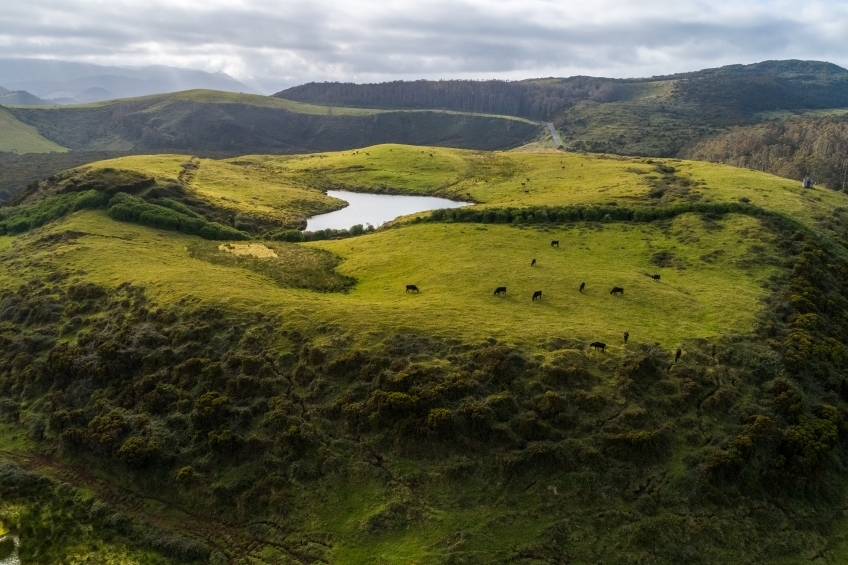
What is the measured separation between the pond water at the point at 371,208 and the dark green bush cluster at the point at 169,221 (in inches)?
661

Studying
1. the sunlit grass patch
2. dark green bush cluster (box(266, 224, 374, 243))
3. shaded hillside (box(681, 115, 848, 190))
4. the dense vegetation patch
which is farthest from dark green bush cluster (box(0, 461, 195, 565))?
shaded hillside (box(681, 115, 848, 190))

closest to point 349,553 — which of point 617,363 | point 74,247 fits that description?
point 617,363

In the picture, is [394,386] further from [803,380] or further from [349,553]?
A: [803,380]

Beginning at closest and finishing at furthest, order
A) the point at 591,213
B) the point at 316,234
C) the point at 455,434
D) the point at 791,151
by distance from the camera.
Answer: the point at 455,434 → the point at 591,213 → the point at 316,234 → the point at 791,151

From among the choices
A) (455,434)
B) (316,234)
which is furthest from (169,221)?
(455,434)

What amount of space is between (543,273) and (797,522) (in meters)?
29.9

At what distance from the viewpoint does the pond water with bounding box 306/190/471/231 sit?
92.7 metres

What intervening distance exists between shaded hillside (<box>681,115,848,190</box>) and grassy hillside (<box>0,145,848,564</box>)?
86.7 m

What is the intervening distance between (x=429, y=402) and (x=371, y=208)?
72.1 metres

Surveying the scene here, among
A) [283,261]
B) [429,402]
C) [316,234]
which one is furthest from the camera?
[316,234]

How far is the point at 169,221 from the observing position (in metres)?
75.1

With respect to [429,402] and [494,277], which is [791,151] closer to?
[494,277]

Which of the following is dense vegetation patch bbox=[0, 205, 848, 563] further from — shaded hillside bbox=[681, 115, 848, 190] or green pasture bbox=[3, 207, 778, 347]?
shaded hillside bbox=[681, 115, 848, 190]

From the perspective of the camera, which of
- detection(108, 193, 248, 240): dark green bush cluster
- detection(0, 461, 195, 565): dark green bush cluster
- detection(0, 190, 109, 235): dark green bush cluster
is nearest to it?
detection(0, 461, 195, 565): dark green bush cluster
